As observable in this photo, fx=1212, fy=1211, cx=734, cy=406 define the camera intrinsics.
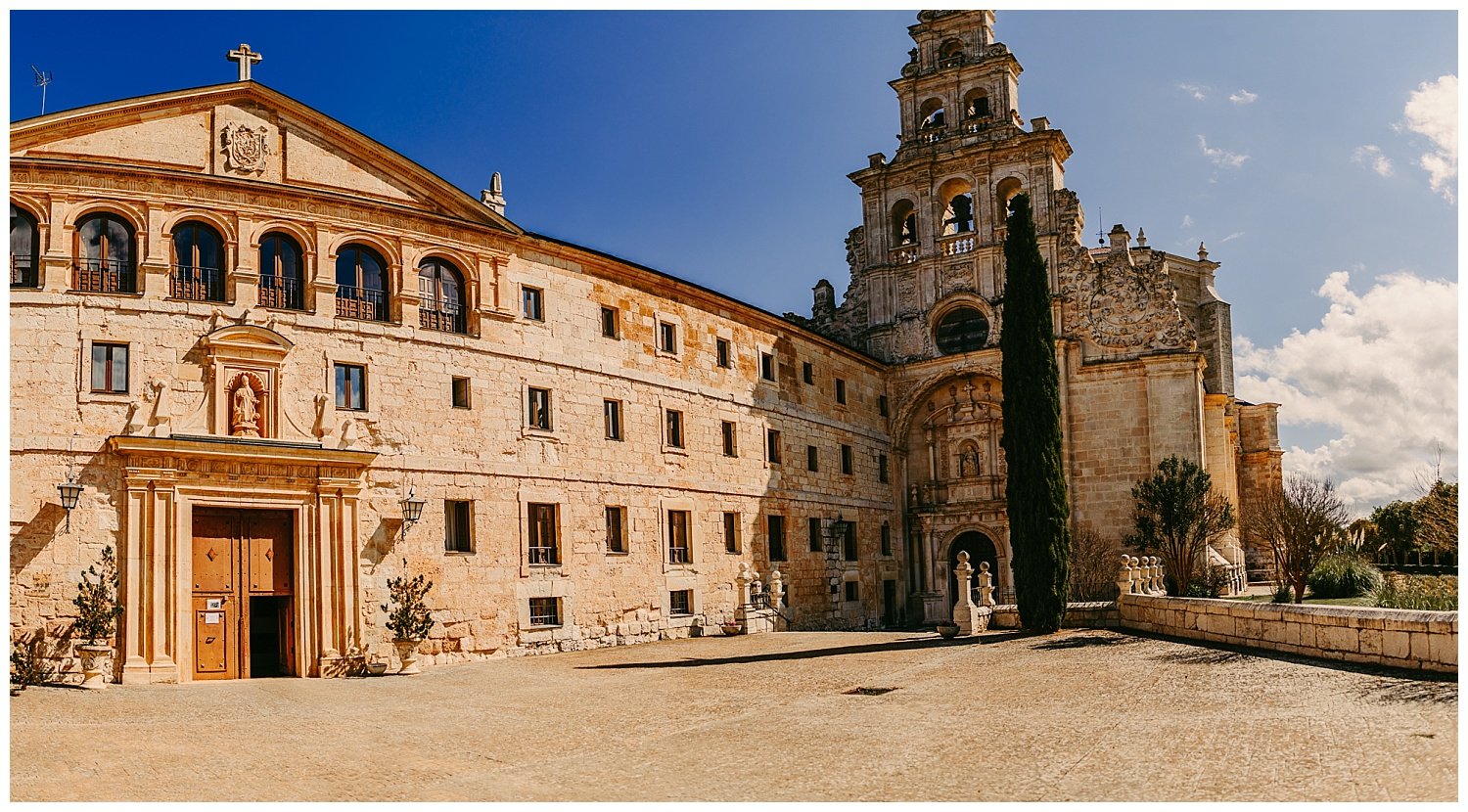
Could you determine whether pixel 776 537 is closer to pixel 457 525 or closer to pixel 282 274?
pixel 457 525

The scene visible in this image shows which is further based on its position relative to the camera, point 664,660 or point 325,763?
point 664,660

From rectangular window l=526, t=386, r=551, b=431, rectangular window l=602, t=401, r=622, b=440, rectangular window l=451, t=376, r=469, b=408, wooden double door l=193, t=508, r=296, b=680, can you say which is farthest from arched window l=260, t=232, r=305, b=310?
rectangular window l=602, t=401, r=622, b=440

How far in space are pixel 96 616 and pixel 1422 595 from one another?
20.3m

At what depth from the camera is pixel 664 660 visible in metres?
21.8

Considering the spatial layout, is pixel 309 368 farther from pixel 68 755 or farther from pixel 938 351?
pixel 938 351

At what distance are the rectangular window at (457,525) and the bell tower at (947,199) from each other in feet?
58.8

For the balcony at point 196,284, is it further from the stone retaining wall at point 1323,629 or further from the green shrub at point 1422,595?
the green shrub at point 1422,595

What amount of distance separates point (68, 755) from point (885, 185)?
102ft

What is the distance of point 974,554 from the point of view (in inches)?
1449

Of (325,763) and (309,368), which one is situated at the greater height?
(309,368)

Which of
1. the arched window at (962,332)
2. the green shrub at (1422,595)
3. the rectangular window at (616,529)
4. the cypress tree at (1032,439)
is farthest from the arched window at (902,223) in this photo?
the green shrub at (1422,595)

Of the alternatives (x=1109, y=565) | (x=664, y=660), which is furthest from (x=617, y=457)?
(x=1109, y=565)

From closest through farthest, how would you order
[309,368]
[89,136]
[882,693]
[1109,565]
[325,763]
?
[325,763] < [882,693] < [89,136] < [309,368] < [1109,565]

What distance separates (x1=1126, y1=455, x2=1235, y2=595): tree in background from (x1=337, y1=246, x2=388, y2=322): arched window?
69.9 feet
